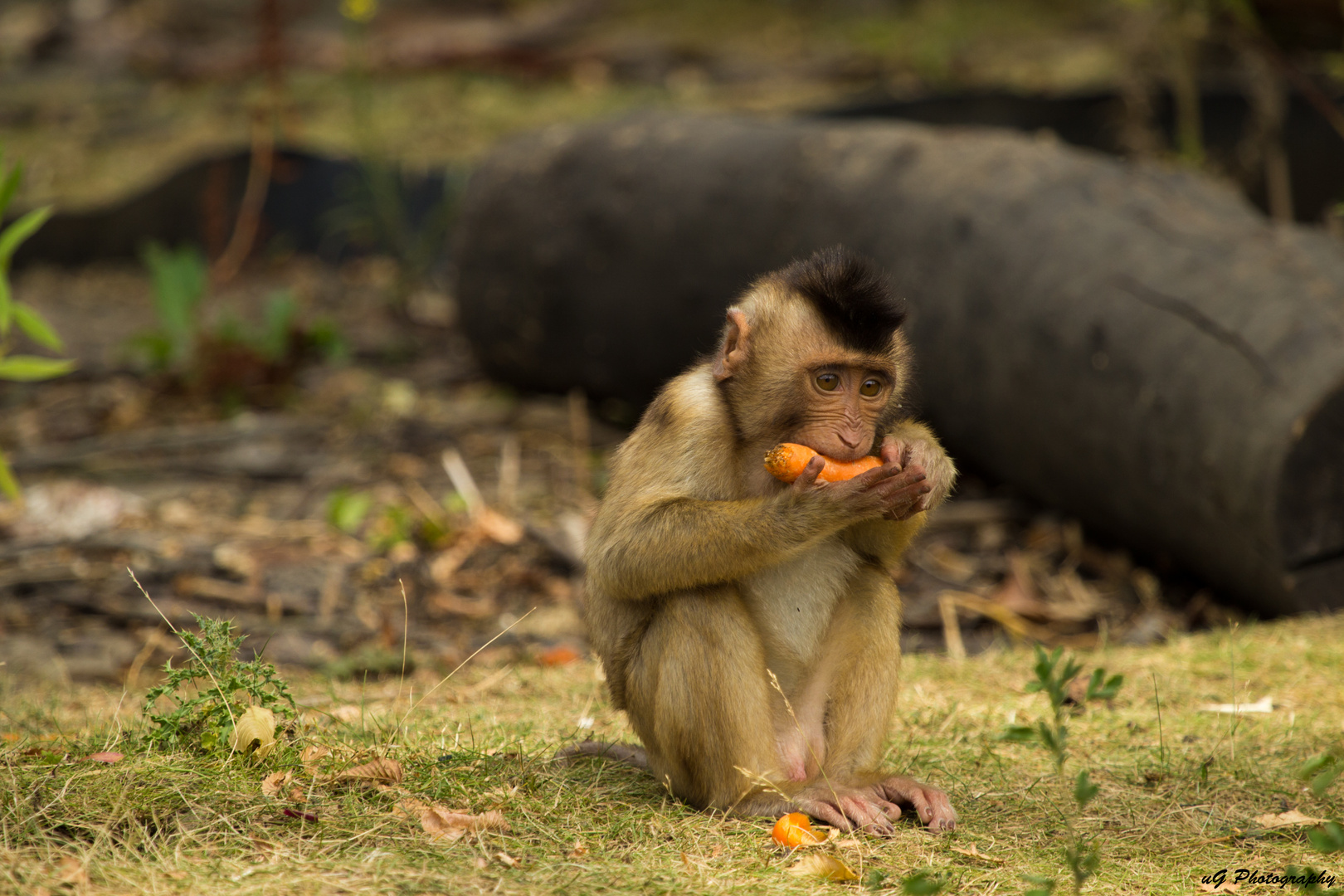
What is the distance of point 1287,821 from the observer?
382cm

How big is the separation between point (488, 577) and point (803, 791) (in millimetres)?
4060

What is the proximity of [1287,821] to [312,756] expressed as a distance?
9.61 ft

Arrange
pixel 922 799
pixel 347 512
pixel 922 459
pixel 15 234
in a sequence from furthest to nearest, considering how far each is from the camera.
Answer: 1. pixel 347 512
2. pixel 15 234
3. pixel 922 459
4. pixel 922 799

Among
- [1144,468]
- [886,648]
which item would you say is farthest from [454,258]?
[886,648]

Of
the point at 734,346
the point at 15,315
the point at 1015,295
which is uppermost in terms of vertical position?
the point at 734,346

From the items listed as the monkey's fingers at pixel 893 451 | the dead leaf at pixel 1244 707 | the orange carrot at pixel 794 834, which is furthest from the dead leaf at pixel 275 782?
the dead leaf at pixel 1244 707

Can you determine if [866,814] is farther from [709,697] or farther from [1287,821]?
[1287,821]

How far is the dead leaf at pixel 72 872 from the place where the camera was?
2980mm

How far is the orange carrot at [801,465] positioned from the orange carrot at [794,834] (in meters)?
1.01

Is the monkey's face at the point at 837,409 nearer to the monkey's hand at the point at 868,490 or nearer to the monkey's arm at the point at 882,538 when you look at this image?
the monkey's hand at the point at 868,490

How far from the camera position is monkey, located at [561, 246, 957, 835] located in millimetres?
3807

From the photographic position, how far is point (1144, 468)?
6.72m

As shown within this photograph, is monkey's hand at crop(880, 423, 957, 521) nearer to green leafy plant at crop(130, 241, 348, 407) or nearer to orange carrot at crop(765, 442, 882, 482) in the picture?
orange carrot at crop(765, 442, 882, 482)

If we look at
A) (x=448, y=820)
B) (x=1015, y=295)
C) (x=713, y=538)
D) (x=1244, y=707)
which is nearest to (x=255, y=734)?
(x=448, y=820)
